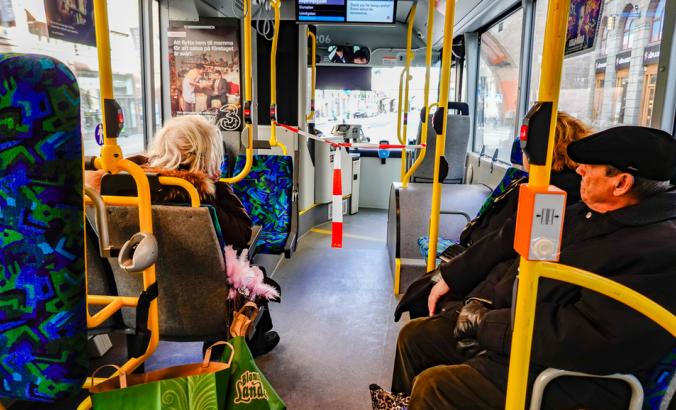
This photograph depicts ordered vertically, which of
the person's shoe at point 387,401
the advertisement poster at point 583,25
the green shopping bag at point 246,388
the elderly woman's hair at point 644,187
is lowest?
the person's shoe at point 387,401

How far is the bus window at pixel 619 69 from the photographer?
2.51 m

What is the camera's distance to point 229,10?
496 cm

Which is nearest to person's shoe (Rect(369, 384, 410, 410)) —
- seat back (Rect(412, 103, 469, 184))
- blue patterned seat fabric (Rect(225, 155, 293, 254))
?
blue patterned seat fabric (Rect(225, 155, 293, 254))

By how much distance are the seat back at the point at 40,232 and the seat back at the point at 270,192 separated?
2.66 meters

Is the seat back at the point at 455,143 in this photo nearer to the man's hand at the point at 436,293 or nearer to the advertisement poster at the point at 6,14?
the man's hand at the point at 436,293

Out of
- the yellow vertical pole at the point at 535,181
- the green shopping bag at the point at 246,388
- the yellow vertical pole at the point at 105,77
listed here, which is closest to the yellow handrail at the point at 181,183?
the yellow vertical pole at the point at 105,77

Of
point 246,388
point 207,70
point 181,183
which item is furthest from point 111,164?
point 207,70

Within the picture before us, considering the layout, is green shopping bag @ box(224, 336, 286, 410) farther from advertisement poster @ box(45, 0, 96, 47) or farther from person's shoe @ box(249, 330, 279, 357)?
advertisement poster @ box(45, 0, 96, 47)

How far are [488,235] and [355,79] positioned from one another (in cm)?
649

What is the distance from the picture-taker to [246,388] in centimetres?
146

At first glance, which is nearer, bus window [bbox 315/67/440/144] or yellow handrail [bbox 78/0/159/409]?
yellow handrail [bbox 78/0/159/409]

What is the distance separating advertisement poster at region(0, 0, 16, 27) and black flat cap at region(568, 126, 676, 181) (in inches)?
112

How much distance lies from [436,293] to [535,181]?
4.09 ft

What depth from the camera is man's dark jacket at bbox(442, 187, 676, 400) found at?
1.19 metres
